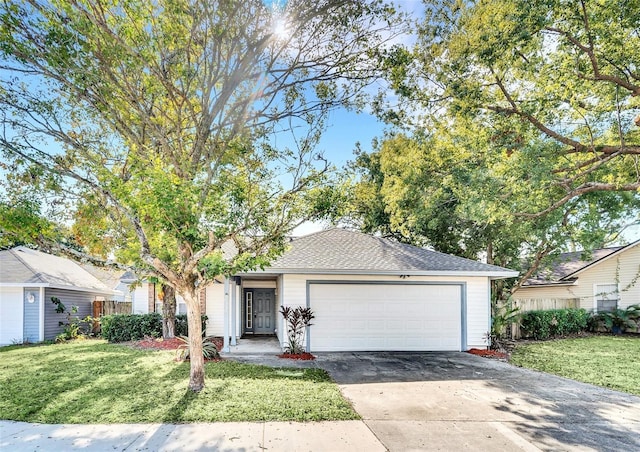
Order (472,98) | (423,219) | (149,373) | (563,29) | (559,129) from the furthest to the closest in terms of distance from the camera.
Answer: (423,219)
(559,129)
(472,98)
(563,29)
(149,373)

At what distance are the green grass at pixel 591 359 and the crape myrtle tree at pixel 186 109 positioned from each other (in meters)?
A: 7.23

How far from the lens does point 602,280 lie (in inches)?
704

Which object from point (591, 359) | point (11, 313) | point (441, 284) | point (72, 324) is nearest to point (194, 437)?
point (441, 284)

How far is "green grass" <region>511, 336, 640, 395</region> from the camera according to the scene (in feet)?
26.6

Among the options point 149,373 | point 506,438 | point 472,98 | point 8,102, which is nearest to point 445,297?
point 472,98

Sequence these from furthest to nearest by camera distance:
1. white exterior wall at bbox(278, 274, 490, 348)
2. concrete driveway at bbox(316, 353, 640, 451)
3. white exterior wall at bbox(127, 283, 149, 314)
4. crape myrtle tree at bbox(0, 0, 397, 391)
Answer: white exterior wall at bbox(127, 283, 149, 314) → white exterior wall at bbox(278, 274, 490, 348) → crape myrtle tree at bbox(0, 0, 397, 391) → concrete driveway at bbox(316, 353, 640, 451)

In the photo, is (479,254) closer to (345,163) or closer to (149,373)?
(345,163)

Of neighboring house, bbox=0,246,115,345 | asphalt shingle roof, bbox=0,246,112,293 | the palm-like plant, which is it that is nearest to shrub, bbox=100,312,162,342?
neighboring house, bbox=0,246,115,345

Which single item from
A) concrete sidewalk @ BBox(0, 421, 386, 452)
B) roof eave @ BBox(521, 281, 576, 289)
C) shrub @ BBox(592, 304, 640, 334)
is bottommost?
shrub @ BBox(592, 304, 640, 334)

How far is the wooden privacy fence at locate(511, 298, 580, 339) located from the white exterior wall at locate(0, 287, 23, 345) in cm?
1826

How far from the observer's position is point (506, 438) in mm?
4918

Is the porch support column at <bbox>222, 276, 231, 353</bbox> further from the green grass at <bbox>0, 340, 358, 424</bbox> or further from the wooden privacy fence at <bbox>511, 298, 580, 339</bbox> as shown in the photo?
the wooden privacy fence at <bbox>511, 298, 580, 339</bbox>

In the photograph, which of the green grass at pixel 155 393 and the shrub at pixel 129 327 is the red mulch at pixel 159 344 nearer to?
the shrub at pixel 129 327

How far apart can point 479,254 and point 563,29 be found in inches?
486
